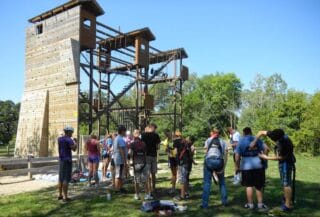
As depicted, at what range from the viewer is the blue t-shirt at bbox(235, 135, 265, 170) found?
23.1ft

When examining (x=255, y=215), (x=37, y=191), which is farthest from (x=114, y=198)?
(x=255, y=215)

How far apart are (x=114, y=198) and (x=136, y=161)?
131 centimetres

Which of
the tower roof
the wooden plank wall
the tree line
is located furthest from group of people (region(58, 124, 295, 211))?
the tree line

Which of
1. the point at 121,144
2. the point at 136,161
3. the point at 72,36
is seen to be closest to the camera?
the point at 136,161

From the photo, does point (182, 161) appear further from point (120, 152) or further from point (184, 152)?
point (120, 152)

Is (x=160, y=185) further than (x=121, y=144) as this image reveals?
Yes

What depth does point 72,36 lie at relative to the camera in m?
19.6

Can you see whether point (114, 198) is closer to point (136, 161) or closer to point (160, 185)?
point (136, 161)

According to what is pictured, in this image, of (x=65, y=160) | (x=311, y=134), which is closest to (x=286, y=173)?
(x=65, y=160)

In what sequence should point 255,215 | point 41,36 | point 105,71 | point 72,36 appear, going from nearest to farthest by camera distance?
point 255,215
point 72,36
point 41,36
point 105,71

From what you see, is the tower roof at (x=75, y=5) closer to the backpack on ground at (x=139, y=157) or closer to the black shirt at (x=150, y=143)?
the black shirt at (x=150, y=143)

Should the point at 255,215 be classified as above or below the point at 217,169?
below

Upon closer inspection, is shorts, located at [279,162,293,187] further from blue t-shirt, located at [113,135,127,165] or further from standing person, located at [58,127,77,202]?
standing person, located at [58,127,77,202]

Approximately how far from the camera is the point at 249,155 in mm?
7090
